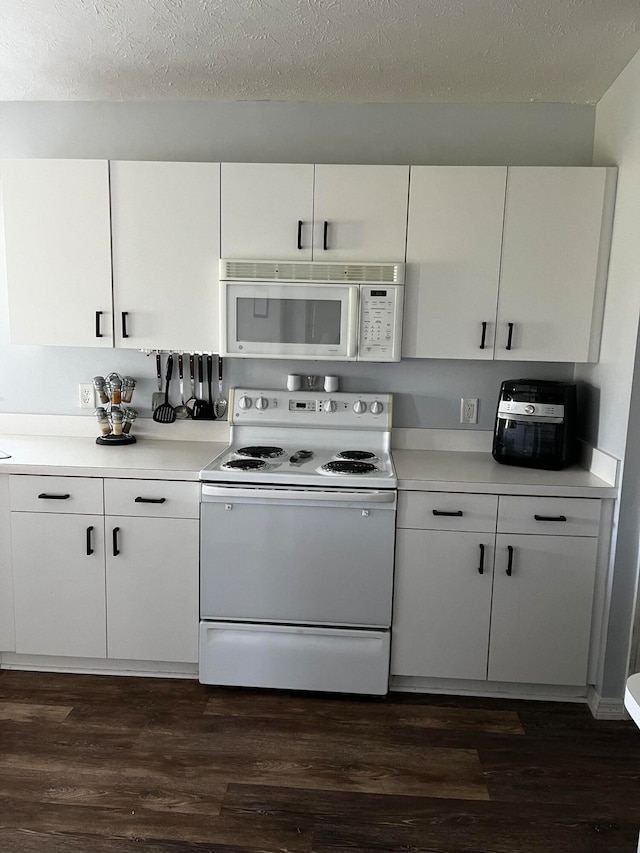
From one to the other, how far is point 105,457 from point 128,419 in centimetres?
33

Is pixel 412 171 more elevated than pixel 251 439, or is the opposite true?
pixel 412 171

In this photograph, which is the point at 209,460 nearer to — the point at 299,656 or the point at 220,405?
the point at 220,405

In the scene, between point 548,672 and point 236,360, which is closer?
point 548,672

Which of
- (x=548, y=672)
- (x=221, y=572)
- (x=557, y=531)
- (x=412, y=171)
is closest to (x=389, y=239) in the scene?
(x=412, y=171)

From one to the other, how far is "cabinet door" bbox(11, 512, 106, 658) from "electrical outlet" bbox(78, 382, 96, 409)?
0.72 m

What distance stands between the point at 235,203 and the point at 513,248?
45.9 inches

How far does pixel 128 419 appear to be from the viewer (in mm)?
2924

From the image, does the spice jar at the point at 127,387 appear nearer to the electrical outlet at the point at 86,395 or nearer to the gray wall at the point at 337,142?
the gray wall at the point at 337,142

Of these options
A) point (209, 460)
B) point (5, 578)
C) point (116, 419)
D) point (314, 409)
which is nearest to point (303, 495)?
point (209, 460)

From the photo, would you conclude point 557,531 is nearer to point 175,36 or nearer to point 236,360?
point 236,360

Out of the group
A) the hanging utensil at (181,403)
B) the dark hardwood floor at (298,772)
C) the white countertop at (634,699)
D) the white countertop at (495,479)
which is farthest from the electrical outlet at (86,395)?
the white countertop at (634,699)

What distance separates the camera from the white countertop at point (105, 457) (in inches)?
96.8

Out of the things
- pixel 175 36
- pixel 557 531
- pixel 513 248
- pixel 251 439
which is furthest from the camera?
pixel 251 439

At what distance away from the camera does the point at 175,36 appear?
7.25 feet
